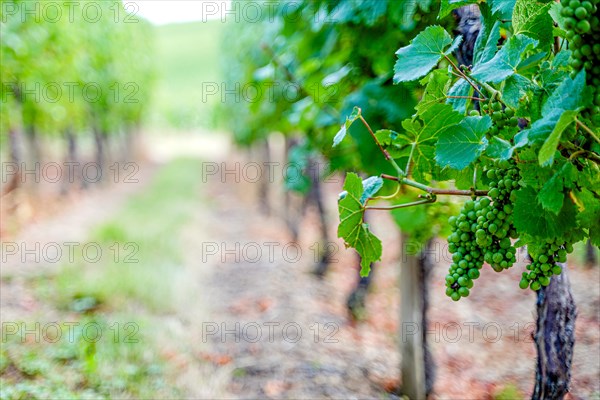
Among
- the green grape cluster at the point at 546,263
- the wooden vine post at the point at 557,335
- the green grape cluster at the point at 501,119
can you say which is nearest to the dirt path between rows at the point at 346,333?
the wooden vine post at the point at 557,335

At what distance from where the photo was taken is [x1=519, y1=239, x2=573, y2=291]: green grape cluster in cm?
109

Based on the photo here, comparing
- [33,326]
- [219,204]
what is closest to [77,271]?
[33,326]

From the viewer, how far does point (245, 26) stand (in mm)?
9930

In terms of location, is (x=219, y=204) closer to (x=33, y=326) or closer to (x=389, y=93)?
(x=33, y=326)

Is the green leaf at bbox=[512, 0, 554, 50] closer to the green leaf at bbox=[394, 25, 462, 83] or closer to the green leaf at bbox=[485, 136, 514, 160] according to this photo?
the green leaf at bbox=[394, 25, 462, 83]

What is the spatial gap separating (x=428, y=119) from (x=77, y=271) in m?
5.25

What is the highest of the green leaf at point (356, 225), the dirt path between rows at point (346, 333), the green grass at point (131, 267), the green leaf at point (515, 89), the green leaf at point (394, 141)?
the green leaf at point (515, 89)

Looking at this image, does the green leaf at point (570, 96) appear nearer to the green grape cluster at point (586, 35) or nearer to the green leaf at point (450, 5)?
the green grape cluster at point (586, 35)

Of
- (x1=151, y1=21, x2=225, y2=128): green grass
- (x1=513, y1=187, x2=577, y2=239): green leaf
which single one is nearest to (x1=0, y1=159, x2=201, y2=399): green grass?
(x1=513, y1=187, x2=577, y2=239): green leaf

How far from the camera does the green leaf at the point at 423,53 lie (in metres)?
1.12

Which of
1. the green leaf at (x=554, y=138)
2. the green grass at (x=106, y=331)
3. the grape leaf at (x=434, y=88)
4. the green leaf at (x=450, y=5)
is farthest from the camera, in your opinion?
the green grass at (x=106, y=331)

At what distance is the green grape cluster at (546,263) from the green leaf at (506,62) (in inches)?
14.8

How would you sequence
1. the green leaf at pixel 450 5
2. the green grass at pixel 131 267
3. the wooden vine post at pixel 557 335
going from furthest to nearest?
1. the green grass at pixel 131 267
2. the wooden vine post at pixel 557 335
3. the green leaf at pixel 450 5

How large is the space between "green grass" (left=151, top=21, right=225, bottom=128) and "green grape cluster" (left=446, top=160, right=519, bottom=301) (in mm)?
43129
